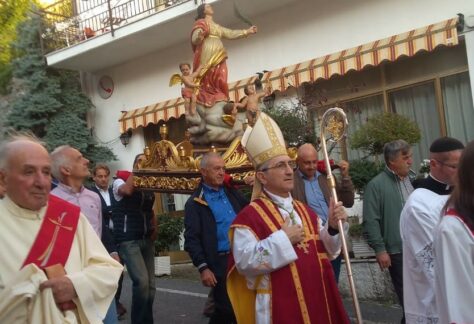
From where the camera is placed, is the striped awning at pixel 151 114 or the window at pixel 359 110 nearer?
the window at pixel 359 110

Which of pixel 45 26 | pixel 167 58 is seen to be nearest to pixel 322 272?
pixel 167 58

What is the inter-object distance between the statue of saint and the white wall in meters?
4.19

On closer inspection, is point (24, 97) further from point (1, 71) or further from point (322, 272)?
point (322, 272)

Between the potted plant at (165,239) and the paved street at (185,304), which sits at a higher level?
the potted plant at (165,239)

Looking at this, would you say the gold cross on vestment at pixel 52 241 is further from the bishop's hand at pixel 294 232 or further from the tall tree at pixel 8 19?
the tall tree at pixel 8 19

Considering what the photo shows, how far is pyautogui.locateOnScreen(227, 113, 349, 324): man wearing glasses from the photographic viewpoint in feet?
12.2

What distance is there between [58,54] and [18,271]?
1267 centimetres

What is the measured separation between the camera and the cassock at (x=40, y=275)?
2.80m

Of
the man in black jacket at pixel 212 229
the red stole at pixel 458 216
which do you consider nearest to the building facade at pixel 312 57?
the man in black jacket at pixel 212 229

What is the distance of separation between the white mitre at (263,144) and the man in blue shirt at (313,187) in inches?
66.1

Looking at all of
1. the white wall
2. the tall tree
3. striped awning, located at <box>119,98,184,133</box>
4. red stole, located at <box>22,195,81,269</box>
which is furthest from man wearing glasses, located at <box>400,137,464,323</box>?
the tall tree

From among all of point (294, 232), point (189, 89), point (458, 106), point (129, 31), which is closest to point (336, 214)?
point (294, 232)

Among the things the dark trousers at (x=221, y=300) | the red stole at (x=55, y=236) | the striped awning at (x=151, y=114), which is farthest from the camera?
the striped awning at (x=151, y=114)

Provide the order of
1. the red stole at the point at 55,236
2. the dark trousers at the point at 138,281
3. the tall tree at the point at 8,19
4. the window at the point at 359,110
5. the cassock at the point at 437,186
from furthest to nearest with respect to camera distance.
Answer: the tall tree at the point at 8,19, the window at the point at 359,110, the dark trousers at the point at 138,281, the cassock at the point at 437,186, the red stole at the point at 55,236
